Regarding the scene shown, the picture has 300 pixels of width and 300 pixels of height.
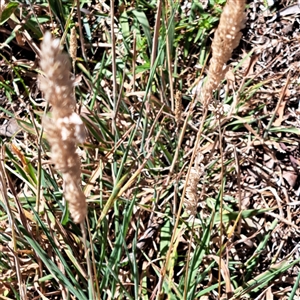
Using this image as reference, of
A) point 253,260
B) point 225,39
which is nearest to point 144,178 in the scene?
point 253,260

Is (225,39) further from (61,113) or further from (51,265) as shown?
(51,265)

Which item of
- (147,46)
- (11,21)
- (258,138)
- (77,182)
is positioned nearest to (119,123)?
(147,46)

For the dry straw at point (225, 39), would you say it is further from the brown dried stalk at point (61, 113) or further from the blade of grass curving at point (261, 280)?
the blade of grass curving at point (261, 280)

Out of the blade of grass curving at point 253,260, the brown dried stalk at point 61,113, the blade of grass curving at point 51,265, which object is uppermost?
the brown dried stalk at point 61,113

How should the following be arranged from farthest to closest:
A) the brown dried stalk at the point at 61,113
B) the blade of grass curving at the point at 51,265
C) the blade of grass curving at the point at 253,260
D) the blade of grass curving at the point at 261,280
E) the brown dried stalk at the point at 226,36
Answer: the blade of grass curving at the point at 253,260 → the blade of grass curving at the point at 261,280 → the blade of grass curving at the point at 51,265 → the brown dried stalk at the point at 226,36 → the brown dried stalk at the point at 61,113

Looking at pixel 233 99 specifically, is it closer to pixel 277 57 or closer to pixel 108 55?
pixel 277 57

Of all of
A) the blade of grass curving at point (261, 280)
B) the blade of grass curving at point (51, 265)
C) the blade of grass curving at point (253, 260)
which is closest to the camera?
the blade of grass curving at point (51, 265)

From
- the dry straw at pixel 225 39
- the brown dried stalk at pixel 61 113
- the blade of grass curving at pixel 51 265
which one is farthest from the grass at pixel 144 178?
the brown dried stalk at pixel 61 113
